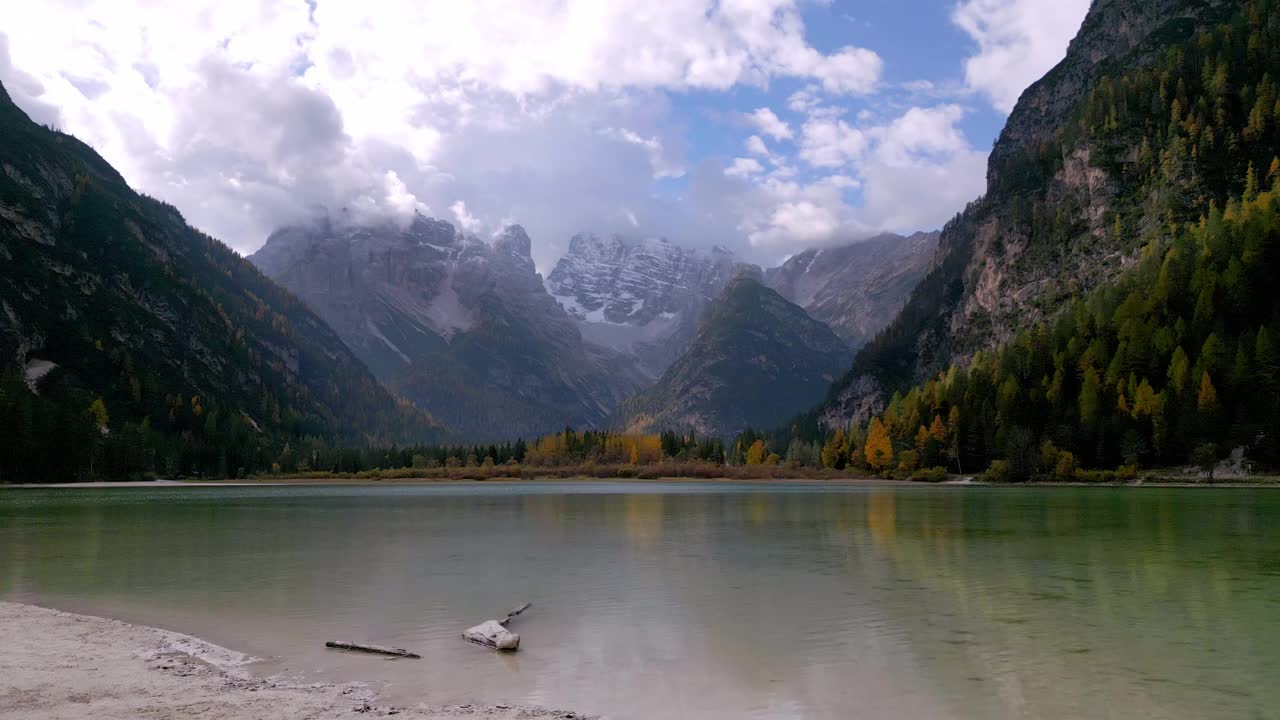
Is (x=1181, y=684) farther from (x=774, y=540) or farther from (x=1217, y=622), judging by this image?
(x=774, y=540)

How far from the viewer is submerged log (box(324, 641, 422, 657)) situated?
70.8 ft

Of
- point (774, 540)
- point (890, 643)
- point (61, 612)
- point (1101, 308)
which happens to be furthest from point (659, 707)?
point (1101, 308)

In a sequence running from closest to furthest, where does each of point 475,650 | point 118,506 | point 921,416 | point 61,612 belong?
point 475,650
point 61,612
point 118,506
point 921,416

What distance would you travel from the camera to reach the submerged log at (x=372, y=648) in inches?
850

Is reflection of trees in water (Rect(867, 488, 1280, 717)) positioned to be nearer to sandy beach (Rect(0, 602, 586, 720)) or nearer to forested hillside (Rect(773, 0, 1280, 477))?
sandy beach (Rect(0, 602, 586, 720))

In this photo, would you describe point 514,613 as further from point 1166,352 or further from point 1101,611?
point 1166,352

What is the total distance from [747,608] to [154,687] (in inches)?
715

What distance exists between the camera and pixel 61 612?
27375mm

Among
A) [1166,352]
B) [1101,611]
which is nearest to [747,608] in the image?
[1101,611]

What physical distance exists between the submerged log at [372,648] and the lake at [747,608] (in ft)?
1.42

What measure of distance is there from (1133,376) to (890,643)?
140705 mm

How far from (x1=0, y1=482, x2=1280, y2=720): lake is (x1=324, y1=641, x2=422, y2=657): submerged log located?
431mm

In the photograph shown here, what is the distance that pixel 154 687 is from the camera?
1783 centimetres

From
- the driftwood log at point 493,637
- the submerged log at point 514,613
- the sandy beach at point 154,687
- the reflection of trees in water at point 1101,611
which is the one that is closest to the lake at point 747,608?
the reflection of trees in water at point 1101,611
